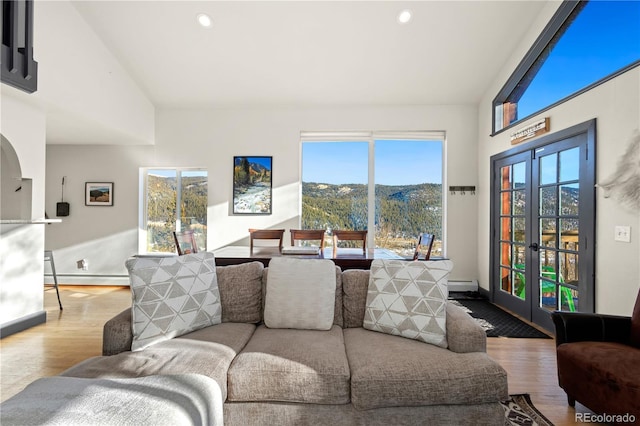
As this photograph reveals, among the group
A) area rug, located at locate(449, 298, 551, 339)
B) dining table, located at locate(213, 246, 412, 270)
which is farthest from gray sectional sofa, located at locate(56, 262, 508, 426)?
area rug, located at locate(449, 298, 551, 339)

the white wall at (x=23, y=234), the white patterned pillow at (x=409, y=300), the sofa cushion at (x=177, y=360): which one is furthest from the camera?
the white wall at (x=23, y=234)

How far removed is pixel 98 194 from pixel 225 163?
2.20 metres

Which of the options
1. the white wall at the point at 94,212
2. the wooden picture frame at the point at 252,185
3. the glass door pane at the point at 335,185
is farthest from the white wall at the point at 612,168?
the white wall at the point at 94,212

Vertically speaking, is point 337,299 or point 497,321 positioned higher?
point 337,299

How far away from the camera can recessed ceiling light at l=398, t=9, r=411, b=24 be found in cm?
364

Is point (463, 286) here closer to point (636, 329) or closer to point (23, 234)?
point (636, 329)

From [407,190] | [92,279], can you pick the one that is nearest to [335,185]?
[407,190]

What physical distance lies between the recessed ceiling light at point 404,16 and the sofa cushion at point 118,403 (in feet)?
13.0

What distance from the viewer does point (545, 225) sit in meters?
3.63

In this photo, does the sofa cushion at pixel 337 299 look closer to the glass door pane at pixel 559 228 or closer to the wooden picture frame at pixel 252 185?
the glass door pane at pixel 559 228

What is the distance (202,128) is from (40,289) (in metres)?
3.07

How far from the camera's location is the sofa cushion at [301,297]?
2186 mm

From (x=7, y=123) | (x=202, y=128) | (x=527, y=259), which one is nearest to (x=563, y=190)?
(x=527, y=259)

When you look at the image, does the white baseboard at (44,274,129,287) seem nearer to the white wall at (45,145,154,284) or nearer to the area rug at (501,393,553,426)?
the white wall at (45,145,154,284)
